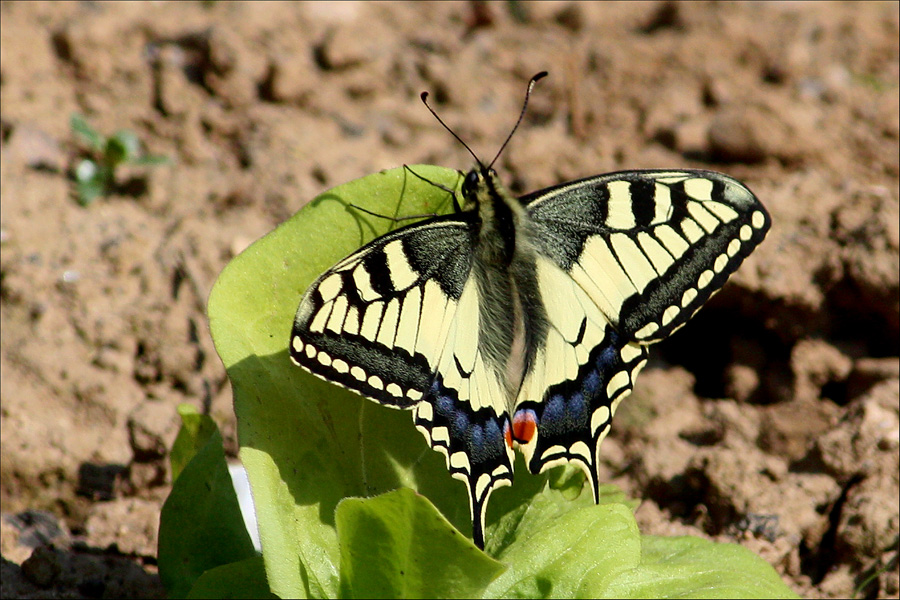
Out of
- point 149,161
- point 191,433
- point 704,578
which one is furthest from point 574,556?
point 149,161

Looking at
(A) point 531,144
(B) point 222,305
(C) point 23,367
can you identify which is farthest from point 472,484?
(A) point 531,144

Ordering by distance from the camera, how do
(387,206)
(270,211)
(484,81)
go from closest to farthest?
(387,206), (270,211), (484,81)

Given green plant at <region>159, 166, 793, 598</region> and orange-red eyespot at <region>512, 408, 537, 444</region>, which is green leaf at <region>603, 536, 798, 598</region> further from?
orange-red eyespot at <region>512, 408, 537, 444</region>

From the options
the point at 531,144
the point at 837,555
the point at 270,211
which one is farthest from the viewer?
the point at 531,144

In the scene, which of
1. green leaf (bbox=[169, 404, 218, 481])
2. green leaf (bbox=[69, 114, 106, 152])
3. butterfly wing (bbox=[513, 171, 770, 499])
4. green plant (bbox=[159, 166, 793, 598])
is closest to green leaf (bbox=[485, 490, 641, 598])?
green plant (bbox=[159, 166, 793, 598])

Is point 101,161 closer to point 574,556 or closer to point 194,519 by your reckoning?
point 194,519

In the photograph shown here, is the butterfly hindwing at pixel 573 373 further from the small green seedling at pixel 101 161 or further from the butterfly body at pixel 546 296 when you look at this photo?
the small green seedling at pixel 101 161

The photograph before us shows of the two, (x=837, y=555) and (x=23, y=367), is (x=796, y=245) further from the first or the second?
(x=23, y=367)
